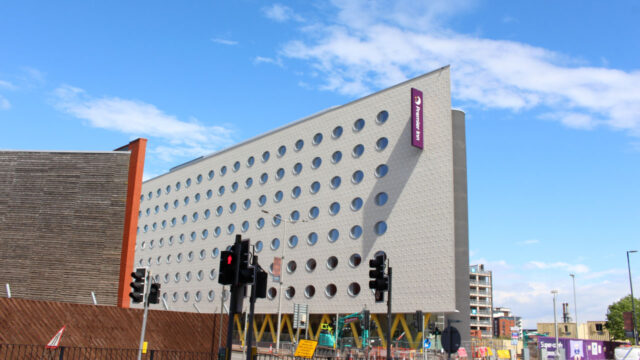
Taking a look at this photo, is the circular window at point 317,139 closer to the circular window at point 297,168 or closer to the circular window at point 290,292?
the circular window at point 297,168

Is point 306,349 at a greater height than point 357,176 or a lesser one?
lesser

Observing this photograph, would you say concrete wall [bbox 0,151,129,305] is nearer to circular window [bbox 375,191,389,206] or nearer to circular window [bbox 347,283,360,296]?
circular window [bbox 375,191,389,206]

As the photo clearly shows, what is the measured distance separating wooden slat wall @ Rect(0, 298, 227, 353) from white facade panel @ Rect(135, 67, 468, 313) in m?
19.5

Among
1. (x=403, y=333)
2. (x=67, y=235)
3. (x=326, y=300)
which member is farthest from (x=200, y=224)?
(x=67, y=235)

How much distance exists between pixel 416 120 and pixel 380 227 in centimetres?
1034

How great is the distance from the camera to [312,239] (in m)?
56.4

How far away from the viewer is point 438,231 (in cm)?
4694

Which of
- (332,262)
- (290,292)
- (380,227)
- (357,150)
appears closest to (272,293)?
(290,292)

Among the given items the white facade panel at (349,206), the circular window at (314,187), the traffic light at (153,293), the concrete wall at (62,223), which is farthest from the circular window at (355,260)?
the traffic light at (153,293)

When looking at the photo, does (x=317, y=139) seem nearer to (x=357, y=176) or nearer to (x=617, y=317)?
(x=357, y=176)

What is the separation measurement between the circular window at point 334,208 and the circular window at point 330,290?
7.18 meters

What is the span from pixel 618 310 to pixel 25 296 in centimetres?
8664

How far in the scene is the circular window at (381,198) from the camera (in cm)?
5122

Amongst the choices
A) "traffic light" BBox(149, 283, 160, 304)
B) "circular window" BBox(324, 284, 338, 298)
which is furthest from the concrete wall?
"circular window" BBox(324, 284, 338, 298)
